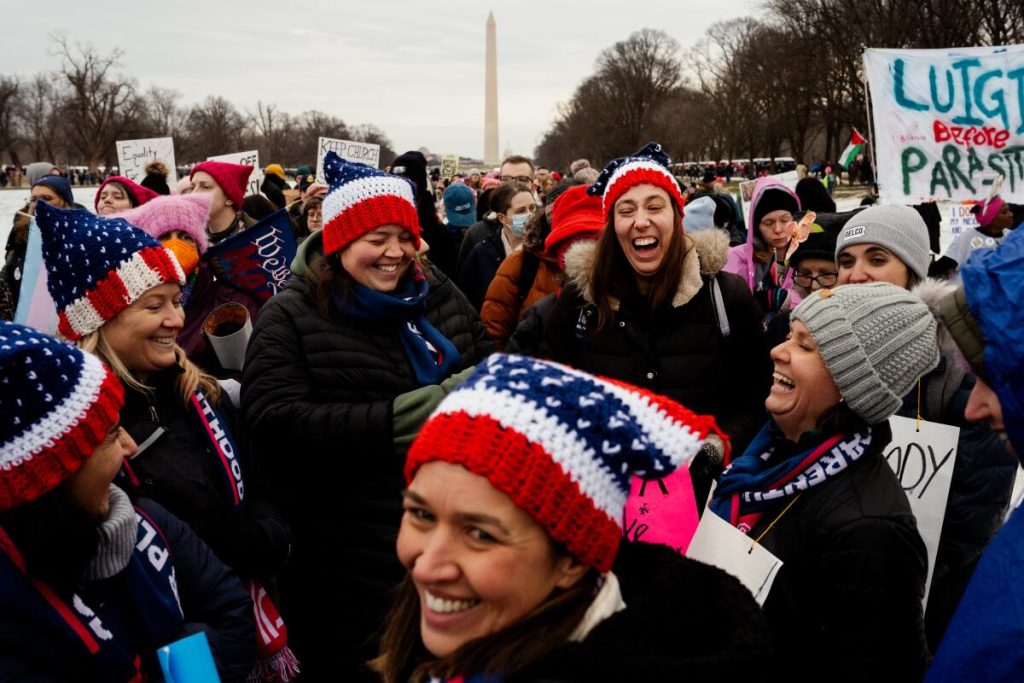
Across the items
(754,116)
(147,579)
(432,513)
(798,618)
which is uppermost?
(754,116)

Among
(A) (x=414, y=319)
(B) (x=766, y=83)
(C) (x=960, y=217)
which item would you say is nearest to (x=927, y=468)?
(A) (x=414, y=319)

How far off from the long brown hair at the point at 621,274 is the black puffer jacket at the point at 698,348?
0.03 m

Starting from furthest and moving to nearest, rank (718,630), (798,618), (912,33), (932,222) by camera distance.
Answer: (912,33)
(932,222)
(798,618)
(718,630)

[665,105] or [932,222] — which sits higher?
[665,105]

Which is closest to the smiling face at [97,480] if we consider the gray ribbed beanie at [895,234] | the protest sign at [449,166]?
the gray ribbed beanie at [895,234]

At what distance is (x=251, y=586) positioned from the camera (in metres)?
2.67

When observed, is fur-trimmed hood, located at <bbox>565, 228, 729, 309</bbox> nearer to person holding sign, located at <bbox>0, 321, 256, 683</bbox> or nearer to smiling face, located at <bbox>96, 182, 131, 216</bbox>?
person holding sign, located at <bbox>0, 321, 256, 683</bbox>

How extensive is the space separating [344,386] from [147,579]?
3.17 ft

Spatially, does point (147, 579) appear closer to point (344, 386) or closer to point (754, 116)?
point (344, 386)

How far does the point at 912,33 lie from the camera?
111 ft

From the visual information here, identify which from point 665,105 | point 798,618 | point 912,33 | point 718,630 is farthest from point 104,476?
point 665,105

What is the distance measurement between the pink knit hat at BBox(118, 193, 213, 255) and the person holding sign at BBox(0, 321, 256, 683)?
2.11 meters

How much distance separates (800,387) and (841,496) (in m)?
0.33

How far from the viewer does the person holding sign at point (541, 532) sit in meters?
1.35
